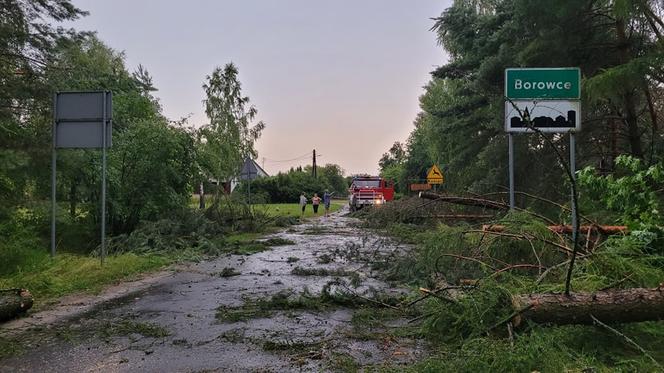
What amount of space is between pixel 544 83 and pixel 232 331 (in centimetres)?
537

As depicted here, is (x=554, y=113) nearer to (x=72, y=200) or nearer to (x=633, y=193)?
(x=633, y=193)

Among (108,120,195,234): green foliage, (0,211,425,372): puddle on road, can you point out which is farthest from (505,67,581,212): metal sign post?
(108,120,195,234): green foliage

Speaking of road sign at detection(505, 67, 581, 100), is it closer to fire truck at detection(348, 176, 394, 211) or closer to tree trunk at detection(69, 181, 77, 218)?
tree trunk at detection(69, 181, 77, 218)

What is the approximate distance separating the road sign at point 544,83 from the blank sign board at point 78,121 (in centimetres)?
663

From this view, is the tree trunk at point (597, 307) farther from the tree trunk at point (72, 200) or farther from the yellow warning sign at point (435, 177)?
the yellow warning sign at point (435, 177)

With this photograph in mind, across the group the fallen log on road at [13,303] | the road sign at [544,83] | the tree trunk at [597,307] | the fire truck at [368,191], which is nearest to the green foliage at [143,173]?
the fallen log on road at [13,303]

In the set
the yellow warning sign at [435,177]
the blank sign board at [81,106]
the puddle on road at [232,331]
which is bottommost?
the puddle on road at [232,331]

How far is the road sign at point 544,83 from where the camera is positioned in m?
7.20

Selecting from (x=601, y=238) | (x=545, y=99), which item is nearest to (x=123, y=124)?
(x=545, y=99)

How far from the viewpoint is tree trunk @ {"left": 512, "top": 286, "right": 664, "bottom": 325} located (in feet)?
13.4

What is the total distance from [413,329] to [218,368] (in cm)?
203

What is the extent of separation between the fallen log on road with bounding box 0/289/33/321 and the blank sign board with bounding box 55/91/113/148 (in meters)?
3.46

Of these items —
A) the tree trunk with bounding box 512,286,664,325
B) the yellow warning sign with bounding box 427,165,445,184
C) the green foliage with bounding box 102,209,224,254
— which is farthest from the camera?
the yellow warning sign with bounding box 427,165,445,184

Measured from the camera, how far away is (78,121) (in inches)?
354
